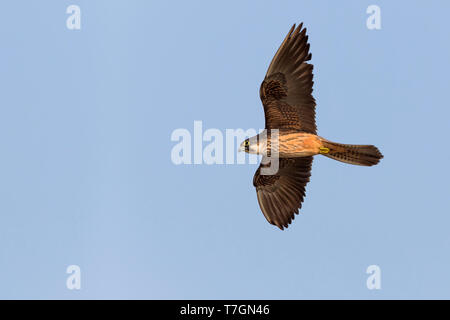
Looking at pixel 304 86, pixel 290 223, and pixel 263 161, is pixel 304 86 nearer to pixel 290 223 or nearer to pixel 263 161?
pixel 263 161

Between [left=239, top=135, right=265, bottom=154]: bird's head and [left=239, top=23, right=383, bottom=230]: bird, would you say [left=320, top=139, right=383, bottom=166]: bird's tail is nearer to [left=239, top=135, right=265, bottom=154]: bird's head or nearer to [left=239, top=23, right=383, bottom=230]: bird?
[left=239, top=23, right=383, bottom=230]: bird

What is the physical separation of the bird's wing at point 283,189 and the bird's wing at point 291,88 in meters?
1.12

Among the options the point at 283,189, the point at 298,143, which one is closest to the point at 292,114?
the point at 298,143

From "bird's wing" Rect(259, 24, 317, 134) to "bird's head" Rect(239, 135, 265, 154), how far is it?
0.49m

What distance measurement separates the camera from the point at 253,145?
1512 cm

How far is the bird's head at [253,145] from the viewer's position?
1513cm

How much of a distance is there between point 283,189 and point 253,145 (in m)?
1.84

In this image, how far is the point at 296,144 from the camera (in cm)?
1520

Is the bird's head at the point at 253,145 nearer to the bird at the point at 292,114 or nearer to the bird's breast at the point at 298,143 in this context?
→ the bird at the point at 292,114

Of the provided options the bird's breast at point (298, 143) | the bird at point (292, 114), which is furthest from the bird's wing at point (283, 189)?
the bird's breast at point (298, 143)

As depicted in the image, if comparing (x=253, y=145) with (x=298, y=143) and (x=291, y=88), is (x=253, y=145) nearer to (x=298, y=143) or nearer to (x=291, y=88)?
(x=298, y=143)
